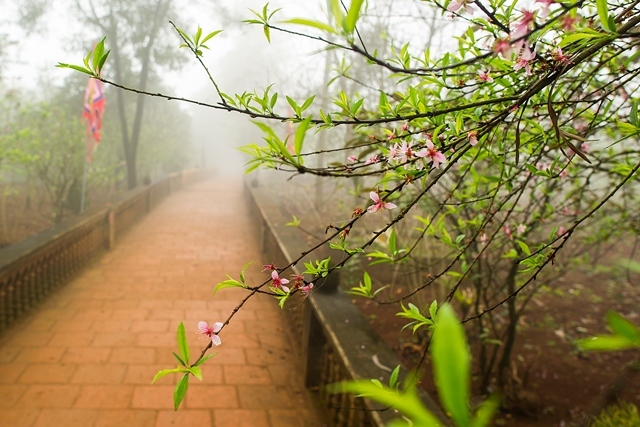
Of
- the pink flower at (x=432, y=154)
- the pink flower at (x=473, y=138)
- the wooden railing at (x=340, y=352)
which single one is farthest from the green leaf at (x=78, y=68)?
the wooden railing at (x=340, y=352)

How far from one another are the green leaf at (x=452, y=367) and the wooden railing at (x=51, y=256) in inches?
165

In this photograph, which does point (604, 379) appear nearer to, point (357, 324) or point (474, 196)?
point (357, 324)

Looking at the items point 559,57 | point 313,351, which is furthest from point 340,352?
point 559,57

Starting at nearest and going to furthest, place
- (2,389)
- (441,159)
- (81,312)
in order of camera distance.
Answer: (441,159) → (2,389) → (81,312)

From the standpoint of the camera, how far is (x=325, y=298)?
10.3 ft

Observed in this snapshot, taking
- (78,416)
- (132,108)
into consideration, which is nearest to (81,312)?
(78,416)

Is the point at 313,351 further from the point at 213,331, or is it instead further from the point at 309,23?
the point at 309,23

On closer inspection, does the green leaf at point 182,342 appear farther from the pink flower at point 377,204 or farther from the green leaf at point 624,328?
the green leaf at point 624,328

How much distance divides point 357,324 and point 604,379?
2746mm

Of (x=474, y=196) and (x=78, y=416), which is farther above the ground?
(x=474, y=196)

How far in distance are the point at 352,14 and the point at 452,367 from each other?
0.48 meters

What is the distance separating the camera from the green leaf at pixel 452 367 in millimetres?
291

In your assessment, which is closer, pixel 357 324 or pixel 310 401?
pixel 357 324

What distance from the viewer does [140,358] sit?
3424 millimetres
